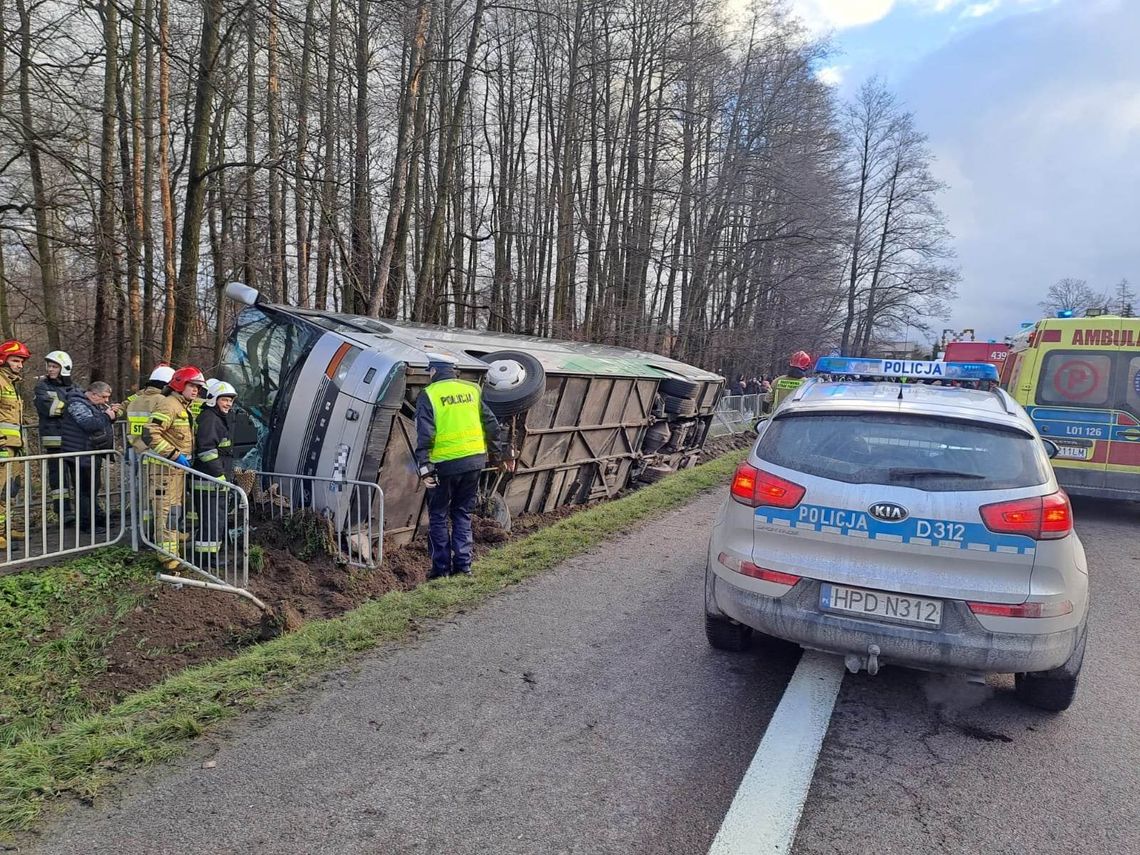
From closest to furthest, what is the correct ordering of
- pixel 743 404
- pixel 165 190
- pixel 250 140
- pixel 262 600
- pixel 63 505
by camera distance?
pixel 262 600, pixel 63 505, pixel 250 140, pixel 165 190, pixel 743 404

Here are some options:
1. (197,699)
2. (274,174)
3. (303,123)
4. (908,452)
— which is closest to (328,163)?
(303,123)

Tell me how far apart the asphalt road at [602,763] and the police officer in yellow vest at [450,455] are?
160 cm

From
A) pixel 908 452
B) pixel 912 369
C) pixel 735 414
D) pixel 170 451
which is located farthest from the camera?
pixel 735 414

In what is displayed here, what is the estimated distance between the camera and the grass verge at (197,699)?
2602 mm

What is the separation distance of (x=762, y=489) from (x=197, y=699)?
2853 millimetres

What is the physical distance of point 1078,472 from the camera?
8.19 metres

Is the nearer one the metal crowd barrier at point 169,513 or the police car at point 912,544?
the police car at point 912,544

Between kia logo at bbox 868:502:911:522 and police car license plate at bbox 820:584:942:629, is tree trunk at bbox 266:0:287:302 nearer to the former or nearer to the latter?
kia logo at bbox 868:502:911:522

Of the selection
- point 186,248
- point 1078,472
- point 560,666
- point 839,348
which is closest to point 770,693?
point 560,666

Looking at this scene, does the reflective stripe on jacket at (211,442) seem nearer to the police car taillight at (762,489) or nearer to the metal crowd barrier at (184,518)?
the metal crowd barrier at (184,518)

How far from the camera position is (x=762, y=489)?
3.47m

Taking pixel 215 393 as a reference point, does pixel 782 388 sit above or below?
above

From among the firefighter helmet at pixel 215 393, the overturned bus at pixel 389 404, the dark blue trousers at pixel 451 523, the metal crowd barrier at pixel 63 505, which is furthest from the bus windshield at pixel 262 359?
the dark blue trousers at pixel 451 523

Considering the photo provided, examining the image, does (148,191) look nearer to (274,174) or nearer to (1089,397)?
(274,174)
